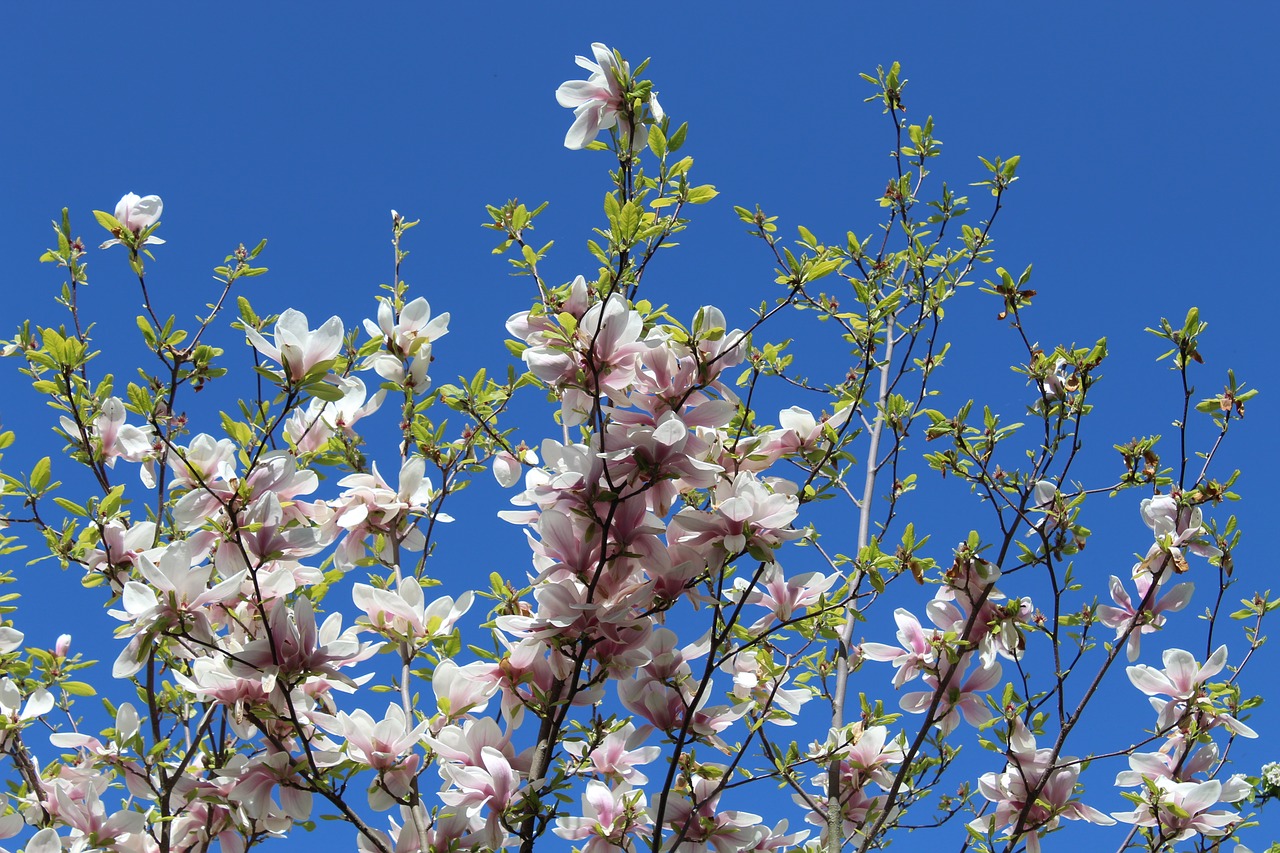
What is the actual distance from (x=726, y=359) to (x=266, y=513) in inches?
33.8

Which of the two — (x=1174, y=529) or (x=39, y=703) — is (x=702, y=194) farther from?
(x=39, y=703)

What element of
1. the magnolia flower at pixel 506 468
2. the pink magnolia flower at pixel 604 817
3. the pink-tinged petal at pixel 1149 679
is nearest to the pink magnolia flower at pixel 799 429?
the magnolia flower at pixel 506 468

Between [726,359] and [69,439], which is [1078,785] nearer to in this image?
[726,359]

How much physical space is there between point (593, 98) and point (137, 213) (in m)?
1.09

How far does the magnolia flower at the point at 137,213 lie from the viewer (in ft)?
7.61

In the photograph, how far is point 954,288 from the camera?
10.8 ft

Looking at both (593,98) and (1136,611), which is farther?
(1136,611)

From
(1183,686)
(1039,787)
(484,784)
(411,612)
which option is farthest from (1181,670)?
(411,612)

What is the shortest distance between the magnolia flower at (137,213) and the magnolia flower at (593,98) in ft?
3.24

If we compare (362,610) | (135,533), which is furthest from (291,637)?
(135,533)

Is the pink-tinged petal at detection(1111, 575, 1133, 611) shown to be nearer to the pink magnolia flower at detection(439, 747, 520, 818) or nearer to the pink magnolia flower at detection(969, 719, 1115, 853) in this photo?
the pink magnolia flower at detection(969, 719, 1115, 853)

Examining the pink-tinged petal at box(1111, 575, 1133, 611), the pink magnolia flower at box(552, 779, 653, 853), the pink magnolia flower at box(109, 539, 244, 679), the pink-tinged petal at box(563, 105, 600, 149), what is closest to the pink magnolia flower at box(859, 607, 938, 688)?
the pink-tinged petal at box(1111, 575, 1133, 611)

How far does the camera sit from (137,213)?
7.65 feet

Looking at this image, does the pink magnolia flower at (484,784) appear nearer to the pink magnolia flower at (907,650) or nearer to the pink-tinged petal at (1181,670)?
the pink magnolia flower at (907,650)
